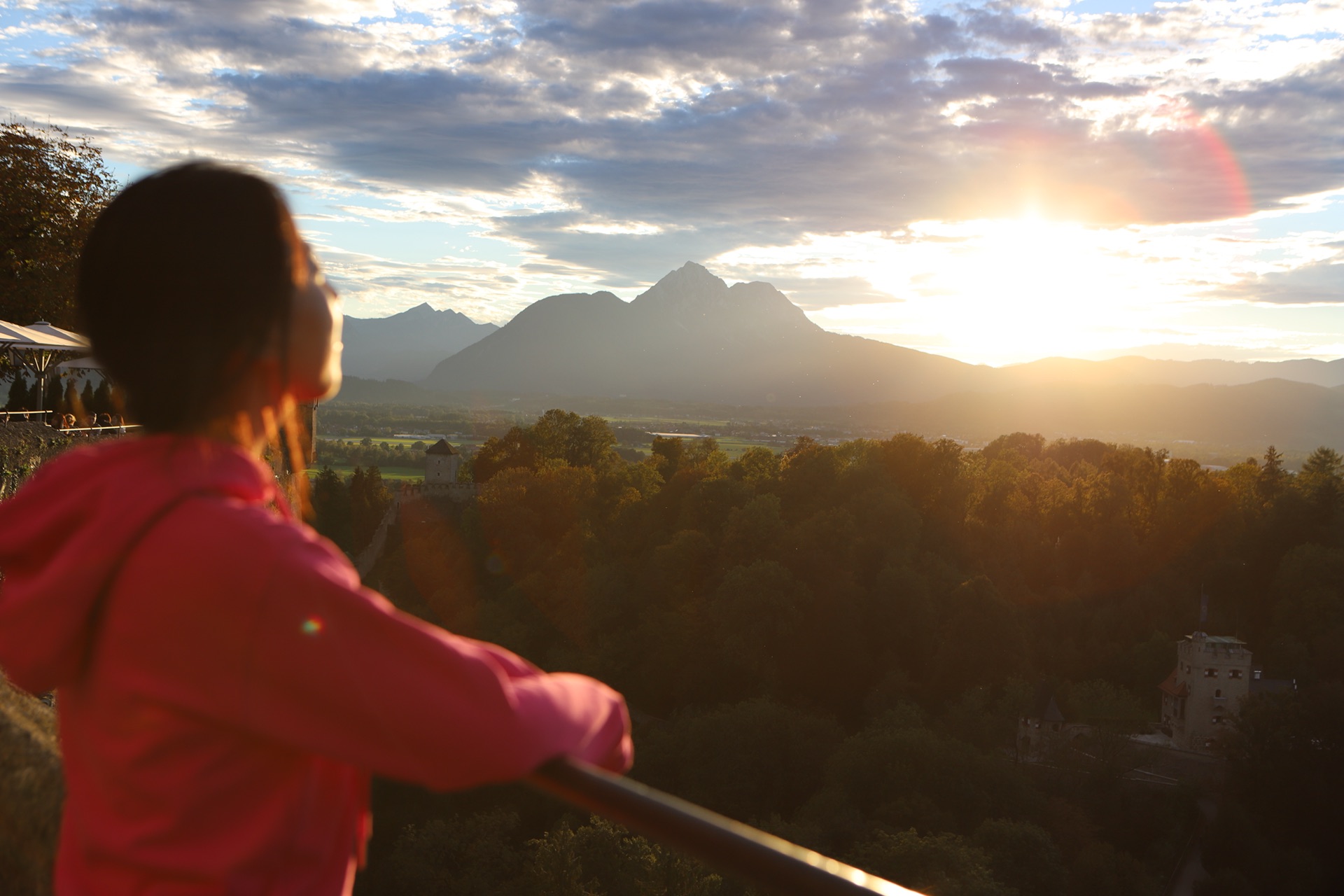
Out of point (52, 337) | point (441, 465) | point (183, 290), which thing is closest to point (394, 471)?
point (441, 465)

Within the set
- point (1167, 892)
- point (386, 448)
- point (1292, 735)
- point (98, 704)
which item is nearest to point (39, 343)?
point (98, 704)

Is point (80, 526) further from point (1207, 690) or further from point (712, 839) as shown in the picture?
point (1207, 690)

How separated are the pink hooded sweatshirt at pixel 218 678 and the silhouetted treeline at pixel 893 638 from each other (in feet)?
69.7

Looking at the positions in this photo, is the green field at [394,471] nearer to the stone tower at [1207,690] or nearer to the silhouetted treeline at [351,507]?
the silhouetted treeline at [351,507]

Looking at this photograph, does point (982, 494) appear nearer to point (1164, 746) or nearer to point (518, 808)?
point (1164, 746)

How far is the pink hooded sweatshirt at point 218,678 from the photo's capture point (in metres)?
0.92

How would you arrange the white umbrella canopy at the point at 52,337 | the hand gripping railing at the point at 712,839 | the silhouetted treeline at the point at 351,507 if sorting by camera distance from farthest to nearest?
the silhouetted treeline at the point at 351,507
the white umbrella canopy at the point at 52,337
the hand gripping railing at the point at 712,839

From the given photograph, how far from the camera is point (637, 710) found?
3384 cm

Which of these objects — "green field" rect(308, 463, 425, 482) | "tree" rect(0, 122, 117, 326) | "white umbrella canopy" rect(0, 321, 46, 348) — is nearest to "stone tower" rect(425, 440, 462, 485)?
"green field" rect(308, 463, 425, 482)

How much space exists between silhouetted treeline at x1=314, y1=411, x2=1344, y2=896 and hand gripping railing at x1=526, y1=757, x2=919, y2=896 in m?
20.9

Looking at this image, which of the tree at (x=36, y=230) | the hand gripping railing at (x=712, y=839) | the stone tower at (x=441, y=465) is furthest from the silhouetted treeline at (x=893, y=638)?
the hand gripping railing at (x=712, y=839)

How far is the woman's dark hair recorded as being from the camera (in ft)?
3.46

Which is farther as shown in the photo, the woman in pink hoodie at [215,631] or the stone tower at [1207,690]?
the stone tower at [1207,690]

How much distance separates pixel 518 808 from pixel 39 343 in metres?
18.9
